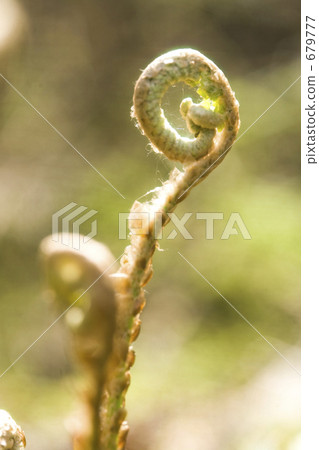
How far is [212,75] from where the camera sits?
18.4 inches

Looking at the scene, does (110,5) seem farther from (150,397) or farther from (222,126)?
(222,126)

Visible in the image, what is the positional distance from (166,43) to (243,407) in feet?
5.35

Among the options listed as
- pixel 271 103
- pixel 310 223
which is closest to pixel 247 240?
pixel 271 103

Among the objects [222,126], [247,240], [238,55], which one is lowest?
[222,126]

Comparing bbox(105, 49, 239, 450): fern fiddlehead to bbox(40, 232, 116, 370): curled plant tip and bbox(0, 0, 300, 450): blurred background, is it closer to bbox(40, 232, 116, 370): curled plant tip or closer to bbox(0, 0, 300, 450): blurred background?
bbox(40, 232, 116, 370): curled plant tip

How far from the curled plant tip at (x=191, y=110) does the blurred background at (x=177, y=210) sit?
2.88 ft

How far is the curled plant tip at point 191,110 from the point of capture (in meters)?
0.44

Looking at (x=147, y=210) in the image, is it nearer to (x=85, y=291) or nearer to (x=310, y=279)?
(x=85, y=291)

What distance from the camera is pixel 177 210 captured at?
6.75 feet

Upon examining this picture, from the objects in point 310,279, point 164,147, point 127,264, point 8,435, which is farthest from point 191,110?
point 310,279

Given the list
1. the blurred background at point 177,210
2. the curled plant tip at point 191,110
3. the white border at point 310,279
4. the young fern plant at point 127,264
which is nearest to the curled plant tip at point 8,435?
the young fern plant at point 127,264

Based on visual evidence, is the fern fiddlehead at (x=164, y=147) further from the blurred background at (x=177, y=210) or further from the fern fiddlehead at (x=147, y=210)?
the blurred background at (x=177, y=210)

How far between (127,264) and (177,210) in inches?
65.3

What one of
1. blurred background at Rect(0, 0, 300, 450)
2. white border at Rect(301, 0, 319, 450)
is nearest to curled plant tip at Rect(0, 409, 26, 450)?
white border at Rect(301, 0, 319, 450)
